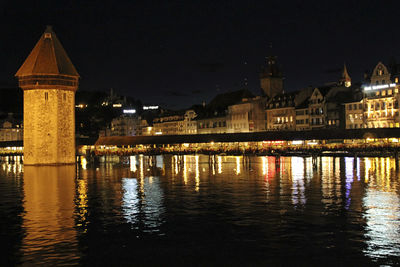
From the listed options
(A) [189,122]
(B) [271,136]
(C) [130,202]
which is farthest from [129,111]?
(C) [130,202]

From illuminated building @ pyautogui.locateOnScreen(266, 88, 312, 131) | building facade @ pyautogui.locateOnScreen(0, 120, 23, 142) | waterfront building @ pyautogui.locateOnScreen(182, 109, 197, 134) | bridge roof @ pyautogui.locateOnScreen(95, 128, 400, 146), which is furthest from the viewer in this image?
building facade @ pyautogui.locateOnScreen(0, 120, 23, 142)

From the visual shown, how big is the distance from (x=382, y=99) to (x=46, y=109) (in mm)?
42670

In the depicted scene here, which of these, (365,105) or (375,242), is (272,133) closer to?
(365,105)

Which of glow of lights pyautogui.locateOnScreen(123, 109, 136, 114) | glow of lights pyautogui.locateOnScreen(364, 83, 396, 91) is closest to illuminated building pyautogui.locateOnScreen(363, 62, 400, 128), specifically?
glow of lights pyautogui.locateOnScreen(364, 83, 396, 91)

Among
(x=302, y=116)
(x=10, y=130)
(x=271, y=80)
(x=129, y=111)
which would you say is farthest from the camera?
(x=129, y=111)

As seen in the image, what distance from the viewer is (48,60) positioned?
5241 centimetres

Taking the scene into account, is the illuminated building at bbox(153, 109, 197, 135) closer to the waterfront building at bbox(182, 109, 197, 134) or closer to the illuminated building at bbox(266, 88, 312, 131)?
the waterfront building at bbox(182, 109, 197, 134)

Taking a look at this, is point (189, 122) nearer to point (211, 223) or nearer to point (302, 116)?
point (302, 116)

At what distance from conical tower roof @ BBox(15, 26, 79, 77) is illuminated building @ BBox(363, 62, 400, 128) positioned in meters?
38.8

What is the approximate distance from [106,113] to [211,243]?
139 meters

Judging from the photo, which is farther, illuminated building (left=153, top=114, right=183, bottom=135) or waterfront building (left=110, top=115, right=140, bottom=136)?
waterfront building (left=110, top=115, right=140, bottom=136)

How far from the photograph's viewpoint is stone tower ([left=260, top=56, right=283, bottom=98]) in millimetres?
104688

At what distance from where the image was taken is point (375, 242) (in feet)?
40.8

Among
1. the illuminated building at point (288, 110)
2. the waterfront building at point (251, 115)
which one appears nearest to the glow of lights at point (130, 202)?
the illuminated building at point (288, 110)
